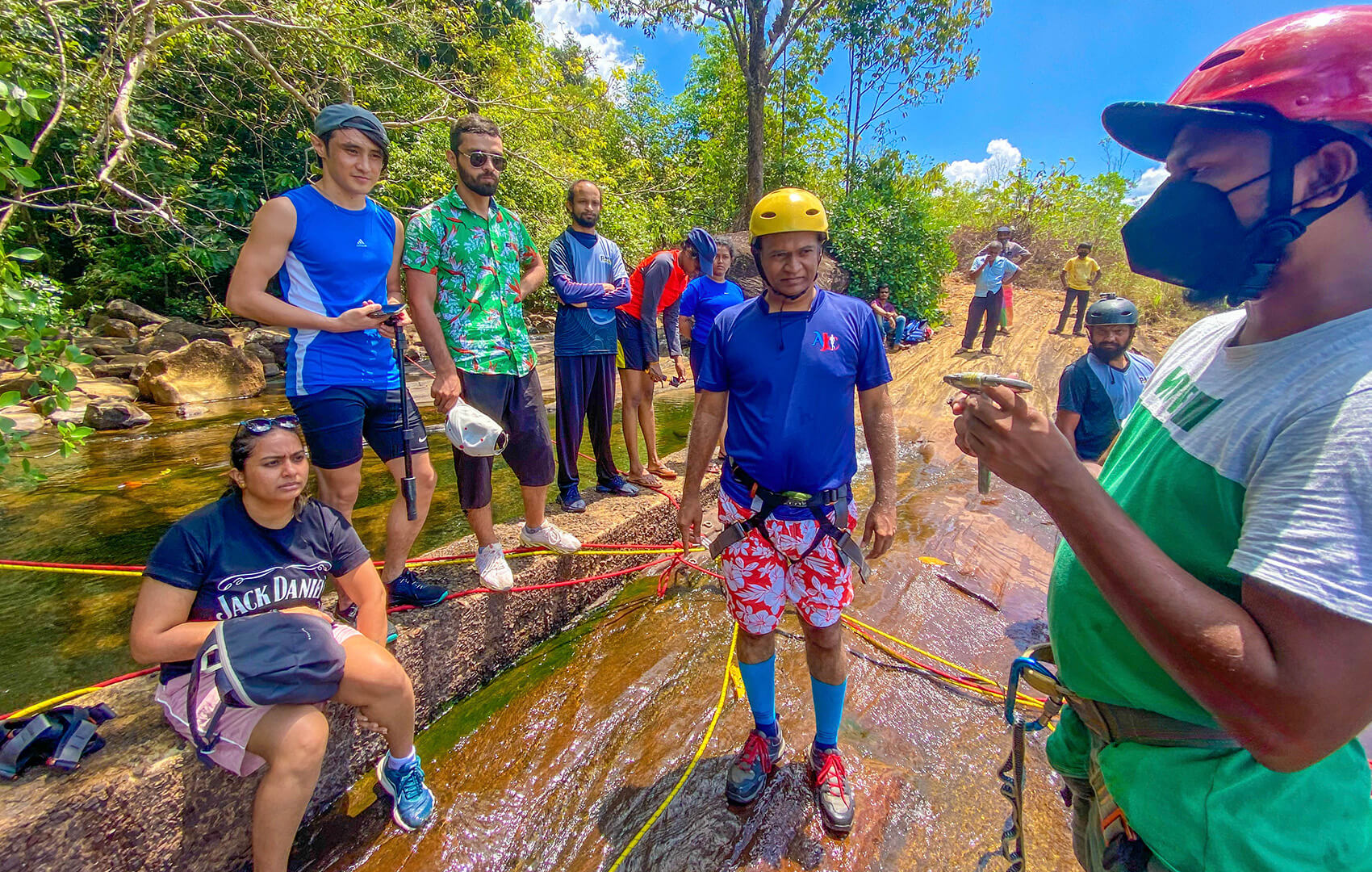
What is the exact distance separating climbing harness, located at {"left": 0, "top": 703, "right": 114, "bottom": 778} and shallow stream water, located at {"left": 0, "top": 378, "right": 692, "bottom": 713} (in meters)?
1.51

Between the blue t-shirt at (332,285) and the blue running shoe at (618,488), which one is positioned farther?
the blue running shoe at (618,488)

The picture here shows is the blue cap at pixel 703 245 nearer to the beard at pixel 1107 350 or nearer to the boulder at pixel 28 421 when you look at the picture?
the beard at pixel 1107 350

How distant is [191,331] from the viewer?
10.9m

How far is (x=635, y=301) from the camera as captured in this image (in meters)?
4.58

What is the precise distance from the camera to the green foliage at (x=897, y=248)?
1279 centimetres

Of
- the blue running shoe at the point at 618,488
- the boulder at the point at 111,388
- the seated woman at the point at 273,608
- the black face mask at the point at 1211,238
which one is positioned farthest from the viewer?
the boulder at the point at 111,388

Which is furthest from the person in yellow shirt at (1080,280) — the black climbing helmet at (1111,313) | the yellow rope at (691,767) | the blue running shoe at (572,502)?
the yellow rope at (691,767)

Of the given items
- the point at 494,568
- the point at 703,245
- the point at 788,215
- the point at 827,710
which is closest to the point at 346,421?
the point at 494,568

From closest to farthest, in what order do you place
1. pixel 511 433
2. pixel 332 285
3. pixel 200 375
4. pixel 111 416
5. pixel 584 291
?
1. pixel 332 285
2. pixel 511 433
3. pixel 584 291
4. pixel 111 416
5. pixel 200 375

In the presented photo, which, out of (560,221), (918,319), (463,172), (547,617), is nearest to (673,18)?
(560,221)

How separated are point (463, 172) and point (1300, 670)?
11.0 feet

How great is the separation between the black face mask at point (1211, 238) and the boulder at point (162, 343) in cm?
1342

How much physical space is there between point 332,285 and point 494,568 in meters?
1.57

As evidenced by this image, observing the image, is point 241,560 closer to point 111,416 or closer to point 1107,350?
point 1107,350
